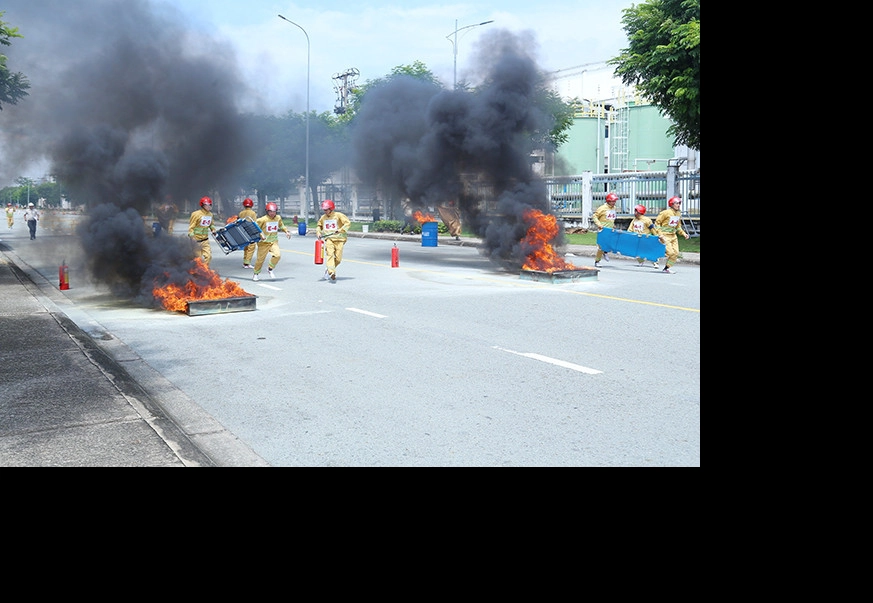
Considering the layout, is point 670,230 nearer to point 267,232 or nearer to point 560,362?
point 267,232

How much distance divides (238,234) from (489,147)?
6325 mm

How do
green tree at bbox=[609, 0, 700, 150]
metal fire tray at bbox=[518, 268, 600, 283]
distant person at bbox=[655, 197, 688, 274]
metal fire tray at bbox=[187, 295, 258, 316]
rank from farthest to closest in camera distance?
1. green tree at bbox=[609, 0, 700, 150]
2. distant person at bbox=[655, 197, 688, 274]
3. metal fire tray at bbox=[518, 268, 600, 283]
4. metal fire tray at bbox=[187, 295, 258, 316]

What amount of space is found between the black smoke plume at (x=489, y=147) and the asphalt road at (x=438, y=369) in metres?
3.44

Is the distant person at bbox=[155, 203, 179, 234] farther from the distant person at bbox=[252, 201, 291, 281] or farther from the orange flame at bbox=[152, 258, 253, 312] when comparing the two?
the distant person at bbox=[252, 201, 291, 281]

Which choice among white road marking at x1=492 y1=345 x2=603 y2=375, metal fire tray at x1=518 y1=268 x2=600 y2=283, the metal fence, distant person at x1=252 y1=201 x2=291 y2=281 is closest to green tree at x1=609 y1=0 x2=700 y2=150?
the metal fence

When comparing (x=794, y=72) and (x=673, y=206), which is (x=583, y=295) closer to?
(x=673, y=206)

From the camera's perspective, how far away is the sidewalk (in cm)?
467

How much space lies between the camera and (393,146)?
22.2m

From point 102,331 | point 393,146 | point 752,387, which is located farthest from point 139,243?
point 393,146

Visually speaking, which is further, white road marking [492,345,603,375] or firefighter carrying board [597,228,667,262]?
firefighter carrying board [597,228,667,262]

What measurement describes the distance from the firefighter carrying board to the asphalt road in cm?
338

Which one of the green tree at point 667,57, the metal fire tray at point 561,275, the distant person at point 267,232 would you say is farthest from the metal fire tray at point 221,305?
the green tree at point 667,57

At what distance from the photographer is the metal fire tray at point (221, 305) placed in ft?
35.3
